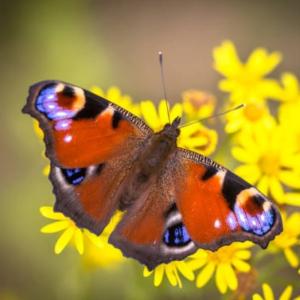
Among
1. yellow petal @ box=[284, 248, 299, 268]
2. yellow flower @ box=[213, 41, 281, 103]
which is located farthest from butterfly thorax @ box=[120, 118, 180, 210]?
yellow flower @ box=[213, 41, 281, 103]

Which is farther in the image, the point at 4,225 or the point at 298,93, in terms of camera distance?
the point at 4,225

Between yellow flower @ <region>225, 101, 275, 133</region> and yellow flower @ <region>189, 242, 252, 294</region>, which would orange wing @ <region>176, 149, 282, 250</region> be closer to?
yellow flower @ <region>189, 242, 252, 294</region>

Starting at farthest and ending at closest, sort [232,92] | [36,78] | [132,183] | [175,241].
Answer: [36,78]
[232,92]
[132,183]
[175,241]

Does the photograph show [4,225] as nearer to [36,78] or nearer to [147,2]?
[36,78]

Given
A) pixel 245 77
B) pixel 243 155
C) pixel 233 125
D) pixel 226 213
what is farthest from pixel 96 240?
pixel 245 77

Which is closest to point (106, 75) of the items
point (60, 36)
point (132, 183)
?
point (60, 36)

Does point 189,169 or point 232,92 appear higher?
point 189,169
